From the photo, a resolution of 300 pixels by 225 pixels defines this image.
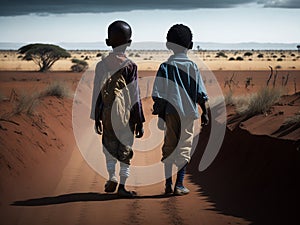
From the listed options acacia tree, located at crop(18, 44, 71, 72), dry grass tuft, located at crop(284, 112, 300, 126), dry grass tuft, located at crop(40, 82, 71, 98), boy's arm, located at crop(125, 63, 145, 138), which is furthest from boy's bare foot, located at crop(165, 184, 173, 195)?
acacia tree, located at crop(18, 44, 71, 72)

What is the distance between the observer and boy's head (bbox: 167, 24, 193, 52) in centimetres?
854

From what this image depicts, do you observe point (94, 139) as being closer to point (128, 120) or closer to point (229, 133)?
point (229, 133)

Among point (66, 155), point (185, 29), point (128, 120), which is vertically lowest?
point (66, 155)

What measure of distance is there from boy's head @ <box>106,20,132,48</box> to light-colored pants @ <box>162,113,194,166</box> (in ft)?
4.24

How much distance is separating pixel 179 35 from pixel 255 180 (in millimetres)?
2536

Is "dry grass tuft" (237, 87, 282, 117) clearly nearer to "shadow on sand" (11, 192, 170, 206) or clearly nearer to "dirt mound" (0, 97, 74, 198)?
"dirt mound" (0, 97, 74, 198)

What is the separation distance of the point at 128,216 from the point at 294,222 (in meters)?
2.11

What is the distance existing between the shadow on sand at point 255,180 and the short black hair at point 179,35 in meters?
2.23

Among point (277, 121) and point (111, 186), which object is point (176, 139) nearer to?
point (111, 186)

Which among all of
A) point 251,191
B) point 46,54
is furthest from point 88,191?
point 46,54

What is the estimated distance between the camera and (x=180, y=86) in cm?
855

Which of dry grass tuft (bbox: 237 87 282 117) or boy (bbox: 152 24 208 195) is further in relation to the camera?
dry grass tuft (bbox: 237 87 282 117)

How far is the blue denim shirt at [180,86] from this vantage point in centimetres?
848

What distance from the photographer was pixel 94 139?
14.3m
